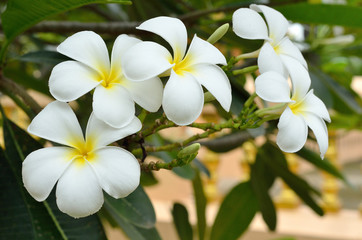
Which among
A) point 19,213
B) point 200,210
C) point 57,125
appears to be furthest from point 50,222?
point 200,210

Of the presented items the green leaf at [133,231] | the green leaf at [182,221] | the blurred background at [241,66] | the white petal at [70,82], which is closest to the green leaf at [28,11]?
the blurred background at [241,66]

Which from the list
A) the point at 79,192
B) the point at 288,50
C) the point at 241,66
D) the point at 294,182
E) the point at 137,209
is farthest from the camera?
the point at 294,182

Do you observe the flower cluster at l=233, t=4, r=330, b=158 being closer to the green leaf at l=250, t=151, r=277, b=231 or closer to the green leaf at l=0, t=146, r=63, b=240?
the green leaf at l=0, t=146, r=63, b=240

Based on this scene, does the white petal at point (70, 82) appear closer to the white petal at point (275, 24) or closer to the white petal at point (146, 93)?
the white petal at point (146, 93)

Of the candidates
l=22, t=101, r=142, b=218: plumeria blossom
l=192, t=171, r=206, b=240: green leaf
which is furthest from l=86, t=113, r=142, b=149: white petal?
l=192, t=171, r=206, b=240: green leaf

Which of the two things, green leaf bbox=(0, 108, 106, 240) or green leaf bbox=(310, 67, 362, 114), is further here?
green leaf bbox=(310, 67, 362, 114)

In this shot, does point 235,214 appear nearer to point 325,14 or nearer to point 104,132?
point 325,14
